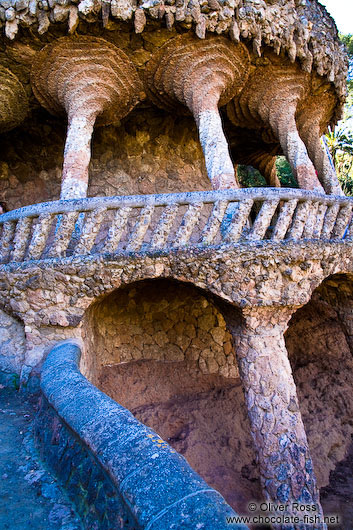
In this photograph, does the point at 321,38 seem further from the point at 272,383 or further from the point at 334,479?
the point at 334,479

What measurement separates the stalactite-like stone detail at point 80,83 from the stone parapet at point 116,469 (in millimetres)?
2775

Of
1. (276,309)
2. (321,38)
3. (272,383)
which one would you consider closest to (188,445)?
(272,383)

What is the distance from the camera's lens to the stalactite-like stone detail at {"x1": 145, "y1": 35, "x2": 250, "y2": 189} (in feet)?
14.3

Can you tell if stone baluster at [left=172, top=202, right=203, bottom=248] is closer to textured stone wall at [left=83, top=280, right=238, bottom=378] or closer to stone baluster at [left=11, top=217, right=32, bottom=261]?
stone baluster at [left=11, top=217, right=32, bottom=261]

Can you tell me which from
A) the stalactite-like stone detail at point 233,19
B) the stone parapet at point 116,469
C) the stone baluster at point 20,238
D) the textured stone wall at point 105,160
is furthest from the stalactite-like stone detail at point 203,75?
the stone parapet at point 116,469

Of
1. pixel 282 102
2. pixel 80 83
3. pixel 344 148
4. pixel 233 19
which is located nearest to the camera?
pixel 233 19

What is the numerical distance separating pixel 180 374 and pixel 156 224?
2.94m

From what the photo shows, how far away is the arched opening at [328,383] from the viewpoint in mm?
4340

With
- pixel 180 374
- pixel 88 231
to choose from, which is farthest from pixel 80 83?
pixel 180 374

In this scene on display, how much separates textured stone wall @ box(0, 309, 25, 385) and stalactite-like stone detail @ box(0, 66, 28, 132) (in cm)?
325

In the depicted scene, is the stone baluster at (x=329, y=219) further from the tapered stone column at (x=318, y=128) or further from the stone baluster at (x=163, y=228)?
the tapered stone column at (x=318, y=128)

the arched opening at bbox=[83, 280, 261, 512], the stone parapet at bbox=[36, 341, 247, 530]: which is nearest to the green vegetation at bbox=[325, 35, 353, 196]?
the arched opening at bbox=[83, 280, 261, 512]

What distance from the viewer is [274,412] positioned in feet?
10.5

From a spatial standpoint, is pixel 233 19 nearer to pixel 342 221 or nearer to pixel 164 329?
pixel 342 221
